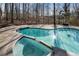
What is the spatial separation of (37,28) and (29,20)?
12cm

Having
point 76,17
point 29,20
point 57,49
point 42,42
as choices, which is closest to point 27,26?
point 29,20

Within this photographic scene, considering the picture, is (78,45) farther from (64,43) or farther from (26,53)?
(26,53)

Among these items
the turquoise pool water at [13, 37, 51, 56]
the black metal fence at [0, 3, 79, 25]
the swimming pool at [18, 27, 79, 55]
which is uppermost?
the black metal fence at [0, 3, 79, 25]

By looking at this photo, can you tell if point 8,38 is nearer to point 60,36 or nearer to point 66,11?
point 60,36

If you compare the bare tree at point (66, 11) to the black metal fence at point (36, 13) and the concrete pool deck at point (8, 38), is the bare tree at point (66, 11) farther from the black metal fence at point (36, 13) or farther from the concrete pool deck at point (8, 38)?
the concrete pool deck at point (8, 38)

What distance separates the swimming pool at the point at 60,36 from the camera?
170cm

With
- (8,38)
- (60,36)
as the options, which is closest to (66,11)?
(60,36)

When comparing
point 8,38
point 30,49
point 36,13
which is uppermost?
point 36,13

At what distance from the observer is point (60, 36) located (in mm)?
1724

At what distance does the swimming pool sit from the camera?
1.70m

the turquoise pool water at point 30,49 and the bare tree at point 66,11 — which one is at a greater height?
the bare tree at point 66,11

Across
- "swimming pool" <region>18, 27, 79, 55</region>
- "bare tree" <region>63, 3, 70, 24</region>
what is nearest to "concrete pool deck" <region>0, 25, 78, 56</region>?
"swimming pool" <region>18, 27, 79, 55</region>

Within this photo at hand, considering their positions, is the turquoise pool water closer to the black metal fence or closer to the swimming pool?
the swimming pool

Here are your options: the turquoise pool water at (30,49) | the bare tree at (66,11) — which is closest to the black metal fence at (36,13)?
the bare tree at (66,11)
